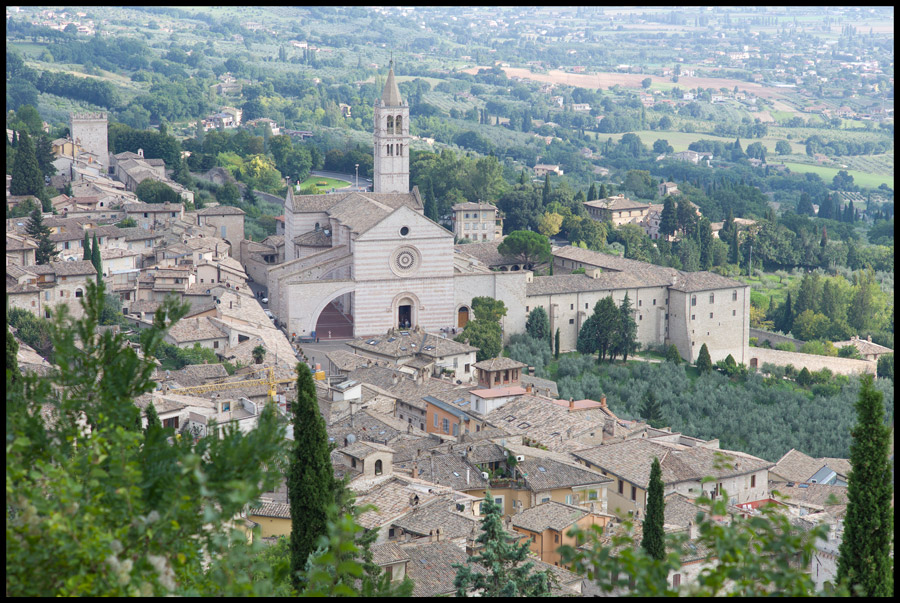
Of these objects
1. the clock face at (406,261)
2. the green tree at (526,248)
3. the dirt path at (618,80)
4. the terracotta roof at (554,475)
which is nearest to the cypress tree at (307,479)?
the terracotta roof at (554,475)

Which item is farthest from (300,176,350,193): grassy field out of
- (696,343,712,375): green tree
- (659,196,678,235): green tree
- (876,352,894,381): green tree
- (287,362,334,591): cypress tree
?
(287,362,334,591): cypress tree

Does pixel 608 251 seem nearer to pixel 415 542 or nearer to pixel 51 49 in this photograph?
pixel 415 542

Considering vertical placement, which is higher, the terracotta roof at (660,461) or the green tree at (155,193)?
the green tree at (155,193)

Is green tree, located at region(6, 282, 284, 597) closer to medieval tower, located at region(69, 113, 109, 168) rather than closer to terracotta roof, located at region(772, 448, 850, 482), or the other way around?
terracotta roof, located at region(772, 448, 850, 482)

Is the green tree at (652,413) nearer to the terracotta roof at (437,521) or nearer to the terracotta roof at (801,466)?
the terracotta roof at (801,466)

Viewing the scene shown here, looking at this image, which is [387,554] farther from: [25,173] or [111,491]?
[25,173]
